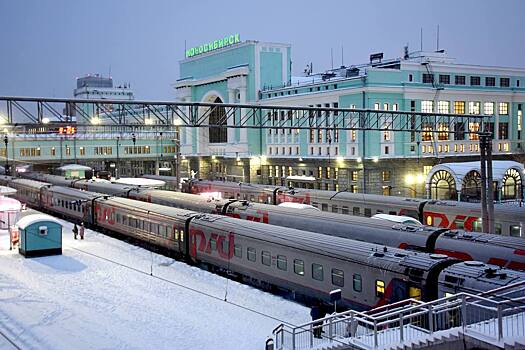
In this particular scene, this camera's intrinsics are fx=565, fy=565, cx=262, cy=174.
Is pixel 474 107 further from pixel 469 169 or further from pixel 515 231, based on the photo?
pixel 515 231

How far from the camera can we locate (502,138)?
57.6m

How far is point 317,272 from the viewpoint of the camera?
19.6 metres

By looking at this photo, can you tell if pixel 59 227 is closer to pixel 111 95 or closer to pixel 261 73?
pixel 261 73

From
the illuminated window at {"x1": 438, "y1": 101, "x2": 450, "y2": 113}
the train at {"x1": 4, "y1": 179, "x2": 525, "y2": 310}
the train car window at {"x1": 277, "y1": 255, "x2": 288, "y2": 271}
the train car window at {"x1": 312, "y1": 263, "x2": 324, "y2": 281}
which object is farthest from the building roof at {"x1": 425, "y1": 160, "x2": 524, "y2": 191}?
the train car window at {"x1": 312, "y1": 263, "x2": 324, "y2": 281}

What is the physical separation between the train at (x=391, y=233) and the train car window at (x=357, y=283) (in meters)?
4.26

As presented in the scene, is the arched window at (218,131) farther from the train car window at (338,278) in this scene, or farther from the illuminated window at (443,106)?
the train car window at (338,278)

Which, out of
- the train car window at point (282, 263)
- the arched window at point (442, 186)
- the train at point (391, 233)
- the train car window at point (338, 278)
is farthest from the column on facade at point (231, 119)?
the train car window at point (338, 278)

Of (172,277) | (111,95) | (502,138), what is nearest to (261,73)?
(502,138)

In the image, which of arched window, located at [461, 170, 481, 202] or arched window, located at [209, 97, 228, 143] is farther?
arched window, located at [209, 97, 228, 143]

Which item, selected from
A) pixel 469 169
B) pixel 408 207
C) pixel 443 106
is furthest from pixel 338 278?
pixel 443 106

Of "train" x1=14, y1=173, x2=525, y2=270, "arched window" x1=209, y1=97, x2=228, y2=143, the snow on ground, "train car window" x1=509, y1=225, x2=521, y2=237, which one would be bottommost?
the snow on ground

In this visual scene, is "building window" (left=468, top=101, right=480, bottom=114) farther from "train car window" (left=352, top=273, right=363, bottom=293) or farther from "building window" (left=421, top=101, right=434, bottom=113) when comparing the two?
"train car window" (left=352, top=273, right=363, bottom=293)

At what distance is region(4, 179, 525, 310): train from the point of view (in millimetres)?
15750

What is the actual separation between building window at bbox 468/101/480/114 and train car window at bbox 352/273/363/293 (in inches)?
1666
